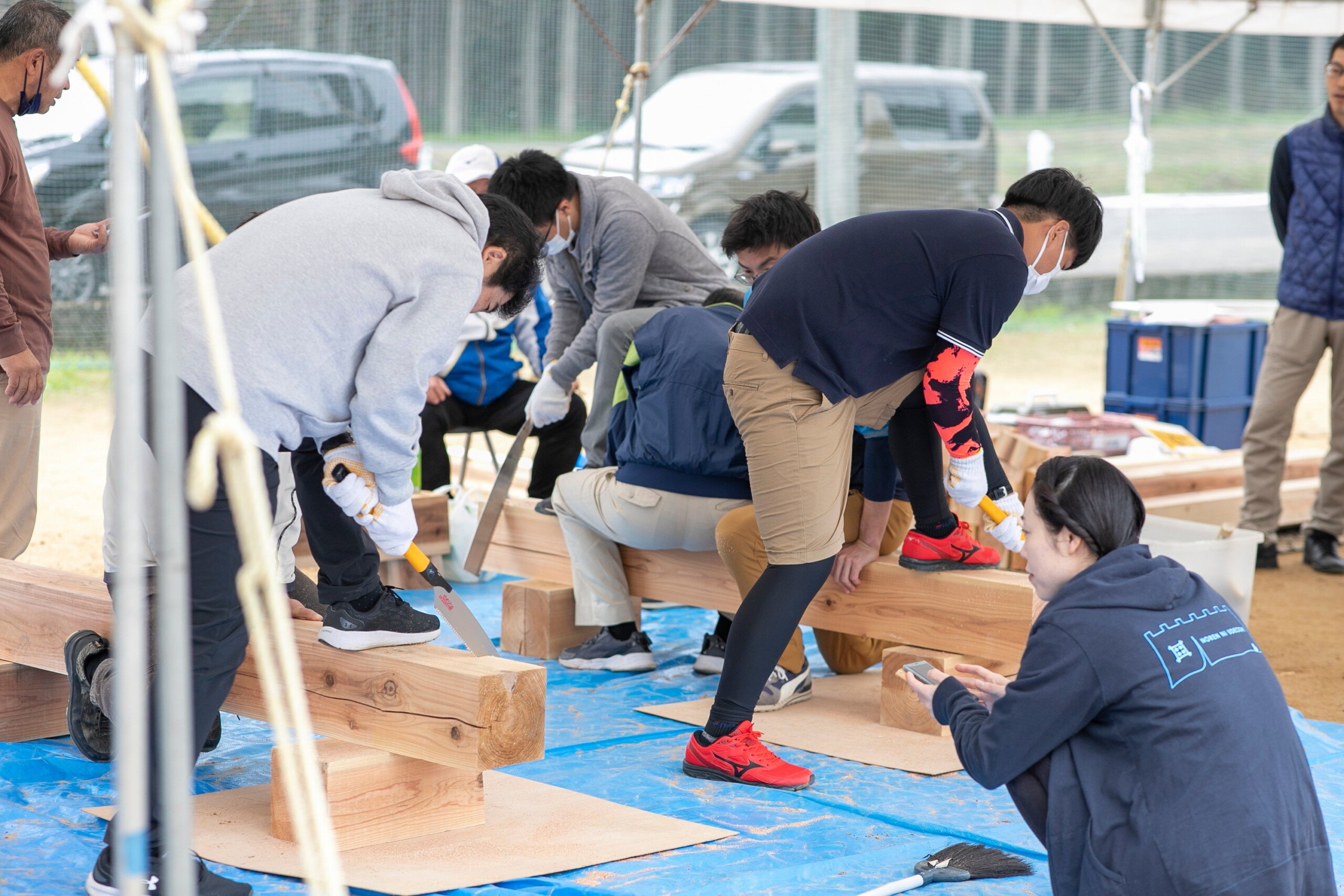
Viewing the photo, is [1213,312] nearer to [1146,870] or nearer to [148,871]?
[1146,870]

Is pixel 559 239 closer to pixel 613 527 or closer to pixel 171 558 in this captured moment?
pixel 613 527

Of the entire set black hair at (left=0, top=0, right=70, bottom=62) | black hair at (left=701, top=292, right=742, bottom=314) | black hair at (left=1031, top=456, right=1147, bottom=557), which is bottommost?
black hair at (left=1031, top=456, right=1147, bottom=557)

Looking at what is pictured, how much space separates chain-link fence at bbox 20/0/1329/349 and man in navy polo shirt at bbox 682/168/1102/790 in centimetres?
296

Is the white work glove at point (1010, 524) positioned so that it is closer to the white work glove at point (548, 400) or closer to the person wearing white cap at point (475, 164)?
the white work glove at point (548, 400)

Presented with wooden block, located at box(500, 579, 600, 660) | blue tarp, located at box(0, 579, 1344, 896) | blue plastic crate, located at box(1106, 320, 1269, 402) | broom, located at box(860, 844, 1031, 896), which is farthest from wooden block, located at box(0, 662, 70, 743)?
blue plastic crate, located at box(1106, 320, 1269, 402)

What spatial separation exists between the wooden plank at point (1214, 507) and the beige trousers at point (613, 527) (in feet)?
7.18

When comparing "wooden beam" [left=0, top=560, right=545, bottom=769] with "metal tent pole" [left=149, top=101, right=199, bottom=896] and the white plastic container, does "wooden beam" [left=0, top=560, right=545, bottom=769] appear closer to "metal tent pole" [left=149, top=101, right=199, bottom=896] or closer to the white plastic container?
"metal tent pole" [left=149, top=101, right=199, bottom=896]

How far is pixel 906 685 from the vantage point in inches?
120

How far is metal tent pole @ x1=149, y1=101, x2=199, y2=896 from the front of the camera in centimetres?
108

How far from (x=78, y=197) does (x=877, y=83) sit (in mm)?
5506

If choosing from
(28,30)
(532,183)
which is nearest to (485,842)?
Answer: (532,183)

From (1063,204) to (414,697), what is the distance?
1526 mm

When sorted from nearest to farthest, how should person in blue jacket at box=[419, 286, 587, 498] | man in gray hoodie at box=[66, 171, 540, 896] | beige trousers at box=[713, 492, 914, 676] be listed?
man in gray hoodie at box=[66, 171, 540, 896] → beige trousers at box=[713, 492, 914, 676] → person in blue jacket at box=[419, 286, 587, 498]

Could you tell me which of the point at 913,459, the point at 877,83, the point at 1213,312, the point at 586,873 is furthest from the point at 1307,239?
the point at 877,83
